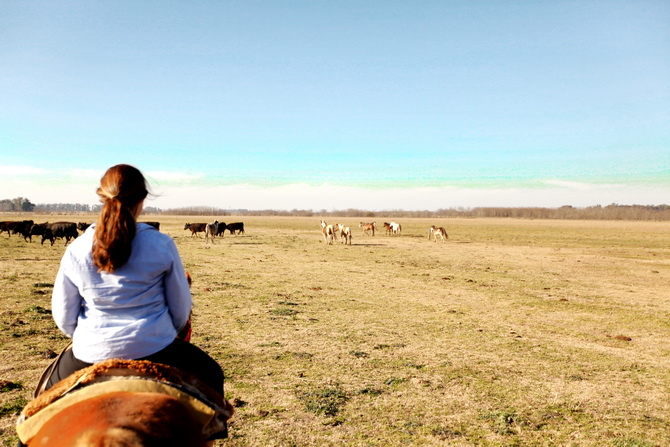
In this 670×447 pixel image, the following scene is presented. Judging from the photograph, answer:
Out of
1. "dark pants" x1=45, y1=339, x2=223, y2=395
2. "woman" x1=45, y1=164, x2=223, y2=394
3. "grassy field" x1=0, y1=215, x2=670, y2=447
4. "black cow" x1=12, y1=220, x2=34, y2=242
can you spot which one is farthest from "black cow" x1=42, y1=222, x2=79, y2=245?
"woman" x1=45, y1=164, x2=223, y2=394

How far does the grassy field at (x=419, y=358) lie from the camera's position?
15.1 feet

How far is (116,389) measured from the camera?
6.87ft

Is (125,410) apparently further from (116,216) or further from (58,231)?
(58,231)

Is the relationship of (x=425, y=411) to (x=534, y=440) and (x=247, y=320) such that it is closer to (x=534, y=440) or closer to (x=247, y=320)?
(x=534, y=440)

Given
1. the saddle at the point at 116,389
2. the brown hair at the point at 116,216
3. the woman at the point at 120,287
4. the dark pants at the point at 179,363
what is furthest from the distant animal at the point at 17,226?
the saddle at the point at 116,389

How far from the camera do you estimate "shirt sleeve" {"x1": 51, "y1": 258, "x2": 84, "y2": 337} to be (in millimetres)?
2553

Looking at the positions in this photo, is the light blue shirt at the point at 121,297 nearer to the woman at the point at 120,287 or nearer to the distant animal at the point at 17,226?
the woman at the point at 120,287

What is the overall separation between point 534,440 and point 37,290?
43.0 ft

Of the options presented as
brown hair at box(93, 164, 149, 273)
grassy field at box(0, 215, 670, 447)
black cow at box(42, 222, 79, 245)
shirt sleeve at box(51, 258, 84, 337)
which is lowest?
grassy field at box(0, 215, 670, 447)

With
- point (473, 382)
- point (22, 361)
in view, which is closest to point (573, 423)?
point (473, 382)

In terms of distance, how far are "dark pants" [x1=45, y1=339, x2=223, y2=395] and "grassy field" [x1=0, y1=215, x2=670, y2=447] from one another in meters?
1.98

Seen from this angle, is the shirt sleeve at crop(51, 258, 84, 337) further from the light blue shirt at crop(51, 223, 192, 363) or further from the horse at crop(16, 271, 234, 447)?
the horse at crop(16, 271, 234, 447)

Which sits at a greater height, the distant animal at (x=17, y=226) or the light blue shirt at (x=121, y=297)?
the light blue shirt at (x=121, y=297)

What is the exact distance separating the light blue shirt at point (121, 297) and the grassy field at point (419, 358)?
7.69 ft
